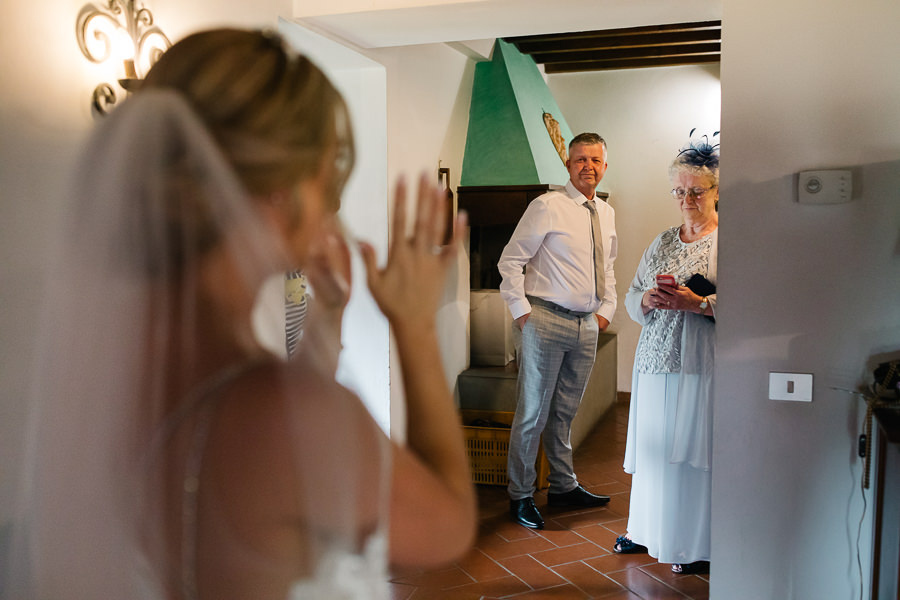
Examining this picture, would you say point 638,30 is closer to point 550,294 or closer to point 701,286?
point 550,294

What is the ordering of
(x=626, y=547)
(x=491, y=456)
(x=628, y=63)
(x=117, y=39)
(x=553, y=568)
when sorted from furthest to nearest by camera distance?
(x=628, y=63)
(x=491, y=456)
(x=626, y=547)
(x=553, y=568)
(x=117, y=39)

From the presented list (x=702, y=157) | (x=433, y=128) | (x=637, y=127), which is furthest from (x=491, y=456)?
(x=637, y=127)

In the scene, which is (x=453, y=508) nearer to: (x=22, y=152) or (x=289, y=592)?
(x=289, y=592)

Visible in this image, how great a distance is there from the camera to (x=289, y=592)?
0.79m

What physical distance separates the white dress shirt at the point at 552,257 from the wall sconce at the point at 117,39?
1.90m

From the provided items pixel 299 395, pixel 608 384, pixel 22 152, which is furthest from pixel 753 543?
pixel 608 384

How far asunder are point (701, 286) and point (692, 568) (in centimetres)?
114

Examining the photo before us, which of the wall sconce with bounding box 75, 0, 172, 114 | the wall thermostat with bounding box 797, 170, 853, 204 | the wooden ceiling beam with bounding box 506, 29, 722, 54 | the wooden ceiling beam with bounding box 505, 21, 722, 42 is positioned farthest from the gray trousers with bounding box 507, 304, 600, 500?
the wooden ceiling beam with bounding box 506, 29, 722, 54

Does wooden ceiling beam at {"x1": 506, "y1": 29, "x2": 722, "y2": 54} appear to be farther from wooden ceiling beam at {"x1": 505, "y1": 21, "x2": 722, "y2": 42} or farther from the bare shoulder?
the bare shoulder

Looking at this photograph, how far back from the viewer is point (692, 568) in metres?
2.91

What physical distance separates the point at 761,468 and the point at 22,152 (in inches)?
83.4

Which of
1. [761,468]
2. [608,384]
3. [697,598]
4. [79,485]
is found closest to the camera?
[79,485]

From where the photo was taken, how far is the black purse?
269 cm

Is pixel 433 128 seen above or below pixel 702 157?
above
